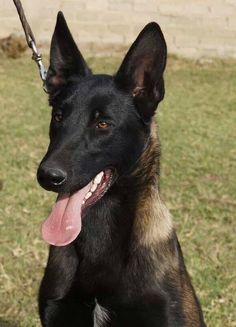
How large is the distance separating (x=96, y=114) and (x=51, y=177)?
0.48m

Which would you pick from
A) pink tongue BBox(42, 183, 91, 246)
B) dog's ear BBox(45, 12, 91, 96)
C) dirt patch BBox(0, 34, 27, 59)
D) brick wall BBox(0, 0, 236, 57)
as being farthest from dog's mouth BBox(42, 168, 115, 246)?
brick wall BBox(0, 0, 236, 57)

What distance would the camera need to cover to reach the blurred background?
16.6 feet

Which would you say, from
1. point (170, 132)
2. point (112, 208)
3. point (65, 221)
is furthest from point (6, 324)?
point (170, 132)

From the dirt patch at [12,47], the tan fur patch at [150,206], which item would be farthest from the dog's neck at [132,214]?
the dirt patch at [12,47]

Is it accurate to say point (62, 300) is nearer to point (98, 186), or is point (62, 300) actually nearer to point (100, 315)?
point (100, 315)

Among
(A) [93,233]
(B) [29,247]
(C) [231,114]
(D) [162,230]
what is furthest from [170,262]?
(C) [231,114]

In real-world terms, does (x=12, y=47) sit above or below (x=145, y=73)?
below

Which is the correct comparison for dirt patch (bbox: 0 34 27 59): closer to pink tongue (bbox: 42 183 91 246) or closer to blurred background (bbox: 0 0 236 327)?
blurred background (bbox: 0 0 236 327)

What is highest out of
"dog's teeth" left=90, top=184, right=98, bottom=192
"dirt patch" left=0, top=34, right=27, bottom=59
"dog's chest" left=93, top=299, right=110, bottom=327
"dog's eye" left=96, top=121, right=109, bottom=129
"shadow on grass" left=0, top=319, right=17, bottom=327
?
"dog's eye" left=96, top=121, right=109, bottom=129

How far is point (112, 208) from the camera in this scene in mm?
3484

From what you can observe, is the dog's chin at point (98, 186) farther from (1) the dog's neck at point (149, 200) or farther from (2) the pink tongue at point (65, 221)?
(1) the dog's neck at point (149, 200)

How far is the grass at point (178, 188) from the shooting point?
4.86 metres

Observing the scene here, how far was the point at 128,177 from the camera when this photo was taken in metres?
3.42

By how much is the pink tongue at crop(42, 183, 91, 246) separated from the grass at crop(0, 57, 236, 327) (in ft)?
4.81
